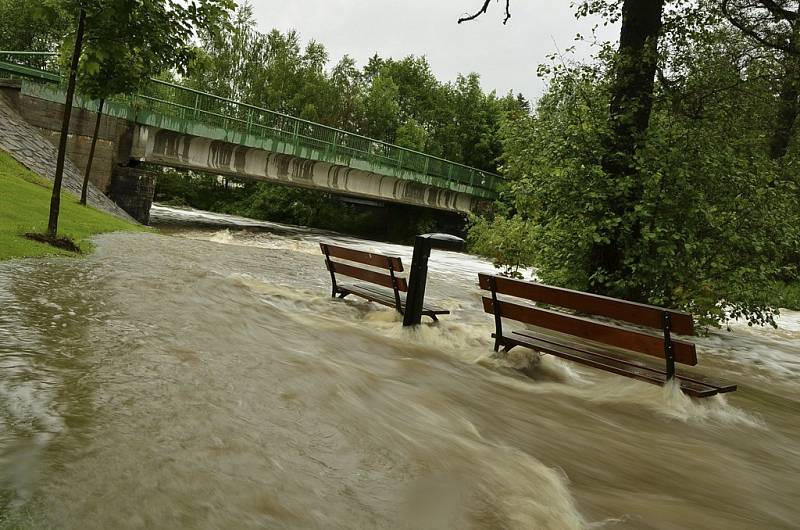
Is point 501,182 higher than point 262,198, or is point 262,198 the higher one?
point 501,182

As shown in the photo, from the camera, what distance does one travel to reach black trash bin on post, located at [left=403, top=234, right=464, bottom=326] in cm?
732

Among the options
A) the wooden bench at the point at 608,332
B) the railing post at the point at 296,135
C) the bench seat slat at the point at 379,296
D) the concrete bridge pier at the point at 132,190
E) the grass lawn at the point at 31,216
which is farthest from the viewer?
the railing post at the point at 296,135

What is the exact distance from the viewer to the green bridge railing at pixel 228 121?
72.4 ft

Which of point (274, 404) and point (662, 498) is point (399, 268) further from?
point (662, 498)

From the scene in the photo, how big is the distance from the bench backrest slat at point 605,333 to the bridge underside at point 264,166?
21.4 m

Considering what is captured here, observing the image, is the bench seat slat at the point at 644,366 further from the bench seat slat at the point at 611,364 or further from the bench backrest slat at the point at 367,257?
the bench backrest slat at the point at 367,257

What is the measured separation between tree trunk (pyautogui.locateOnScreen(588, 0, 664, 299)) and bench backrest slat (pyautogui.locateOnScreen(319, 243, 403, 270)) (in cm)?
461

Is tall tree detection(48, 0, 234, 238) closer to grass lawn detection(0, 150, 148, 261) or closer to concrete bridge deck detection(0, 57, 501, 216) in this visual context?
grass lawn detection(0, 150, 148, 261)

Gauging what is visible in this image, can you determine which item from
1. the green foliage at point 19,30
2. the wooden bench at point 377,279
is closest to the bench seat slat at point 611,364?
the wooden bench at point 377,279

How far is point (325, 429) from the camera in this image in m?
3.83

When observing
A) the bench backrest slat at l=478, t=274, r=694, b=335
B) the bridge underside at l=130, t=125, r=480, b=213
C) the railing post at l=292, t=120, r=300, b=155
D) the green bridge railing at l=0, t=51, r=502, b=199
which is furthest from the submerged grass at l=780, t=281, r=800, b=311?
the railing post at l=292, t=120, r=300, b=155

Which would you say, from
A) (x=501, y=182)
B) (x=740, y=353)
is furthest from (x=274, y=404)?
(x=501, y=182)

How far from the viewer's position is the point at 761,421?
6.12 m

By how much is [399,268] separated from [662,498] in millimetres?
4973
